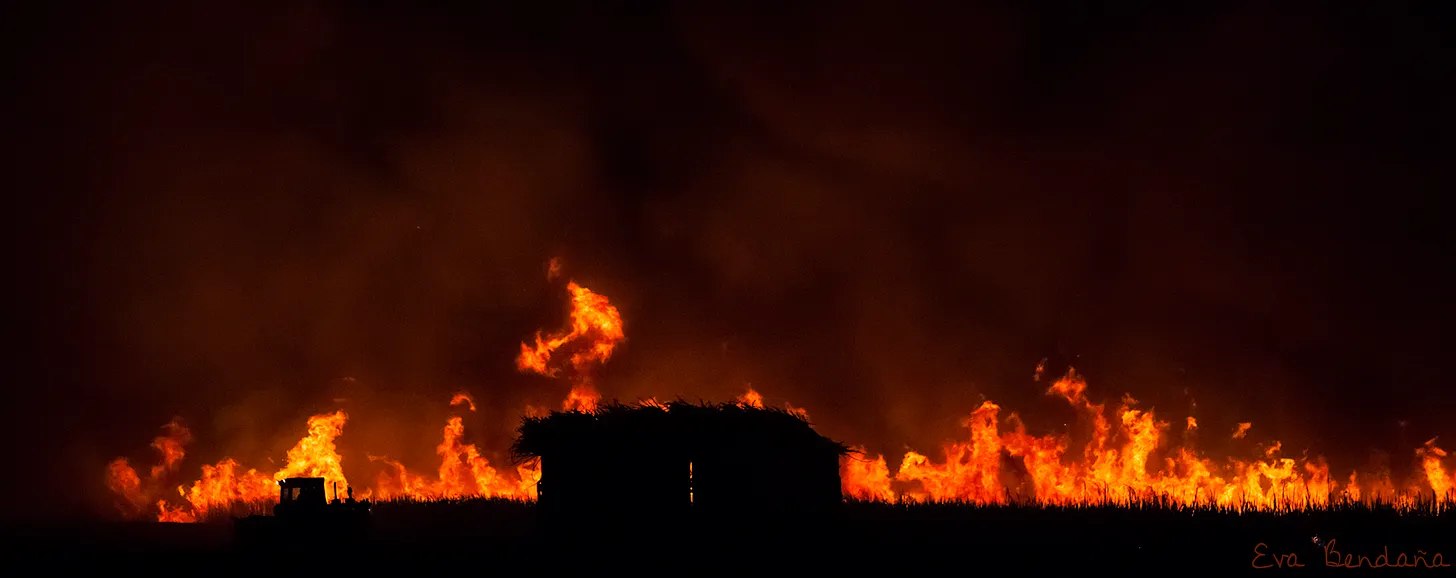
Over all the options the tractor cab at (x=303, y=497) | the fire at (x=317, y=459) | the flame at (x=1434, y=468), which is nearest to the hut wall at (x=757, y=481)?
the tractor cab at (x=303, y=497)

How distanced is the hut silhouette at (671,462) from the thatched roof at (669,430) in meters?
0.02

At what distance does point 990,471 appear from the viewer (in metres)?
41.2

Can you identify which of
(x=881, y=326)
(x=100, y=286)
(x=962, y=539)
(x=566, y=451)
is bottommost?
(x=962, y=539)

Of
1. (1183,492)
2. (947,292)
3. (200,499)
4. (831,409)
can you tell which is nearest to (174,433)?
(200,499)

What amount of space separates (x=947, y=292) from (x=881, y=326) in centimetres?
395

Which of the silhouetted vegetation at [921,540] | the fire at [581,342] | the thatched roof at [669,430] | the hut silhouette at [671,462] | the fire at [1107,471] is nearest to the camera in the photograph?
the silhouetted vegetation at [921,540]

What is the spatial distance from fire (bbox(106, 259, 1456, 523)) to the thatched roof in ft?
52.2

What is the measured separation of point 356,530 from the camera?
24.2m

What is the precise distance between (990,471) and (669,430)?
21614mm

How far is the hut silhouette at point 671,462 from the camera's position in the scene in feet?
76.2

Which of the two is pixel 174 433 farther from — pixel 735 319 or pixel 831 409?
pixel 831 409

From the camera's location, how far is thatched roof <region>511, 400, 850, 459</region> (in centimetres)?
2348

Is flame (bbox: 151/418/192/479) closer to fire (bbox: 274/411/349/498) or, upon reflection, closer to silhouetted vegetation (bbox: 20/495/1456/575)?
fire (bbox: 274/411/349/498)

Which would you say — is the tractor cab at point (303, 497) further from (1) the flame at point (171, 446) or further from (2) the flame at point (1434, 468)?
(2) the flame at point (1434, 468)
